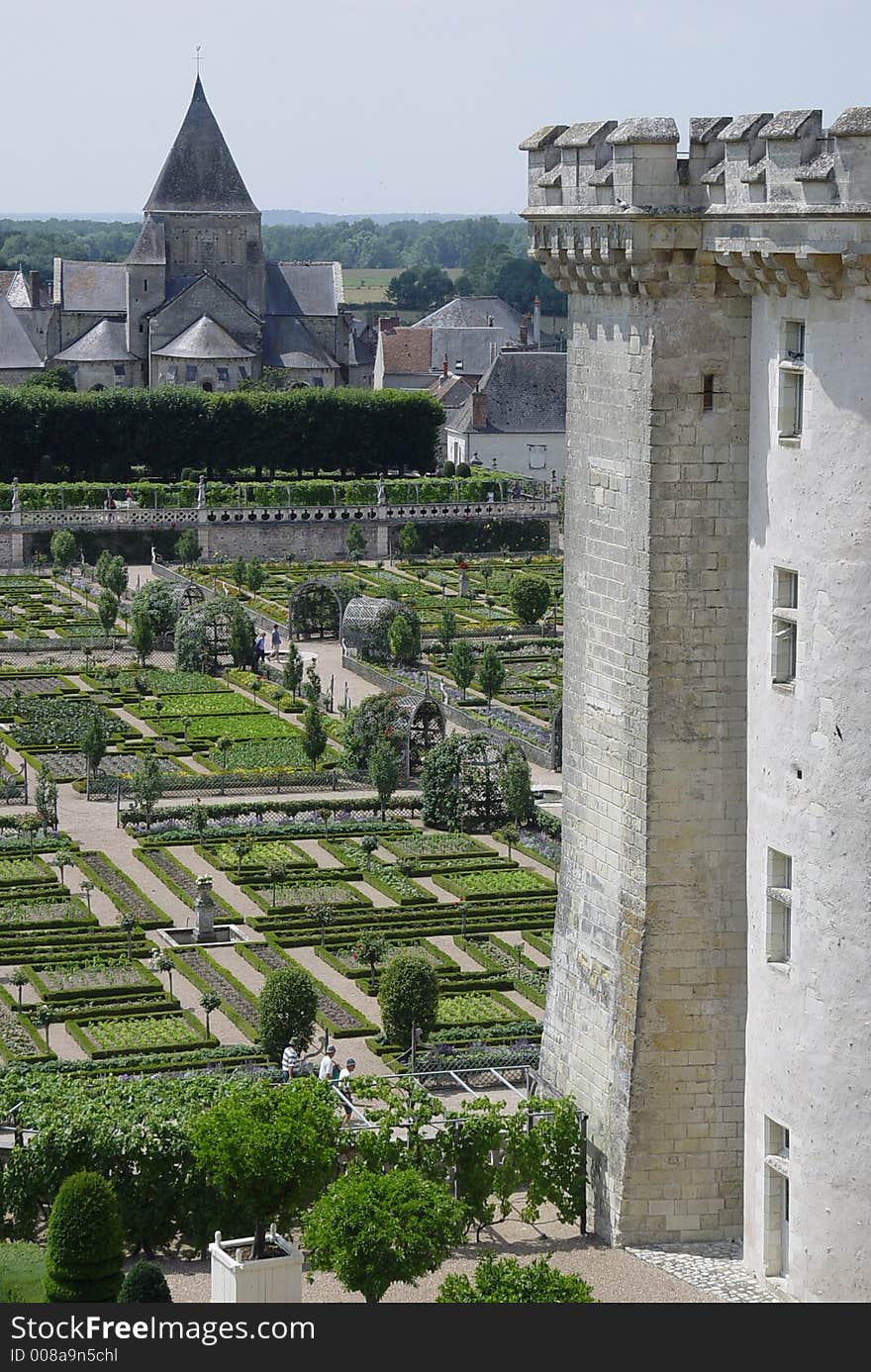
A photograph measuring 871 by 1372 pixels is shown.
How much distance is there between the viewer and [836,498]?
723 inches

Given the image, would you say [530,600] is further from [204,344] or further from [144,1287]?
[144,1287]

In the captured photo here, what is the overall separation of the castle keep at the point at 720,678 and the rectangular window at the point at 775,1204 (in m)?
0.02

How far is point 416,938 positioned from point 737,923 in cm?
1464

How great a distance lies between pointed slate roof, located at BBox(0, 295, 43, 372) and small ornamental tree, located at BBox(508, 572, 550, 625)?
132 feet

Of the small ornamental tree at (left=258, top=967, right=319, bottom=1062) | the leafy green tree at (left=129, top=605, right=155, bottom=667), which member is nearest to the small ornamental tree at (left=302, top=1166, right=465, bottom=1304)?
the small ornamental tree at (left=258, top=967, right=319, bottom=1062)

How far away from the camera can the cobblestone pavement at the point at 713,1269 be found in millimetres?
19578

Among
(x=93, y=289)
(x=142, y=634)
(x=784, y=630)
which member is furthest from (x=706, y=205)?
(x=93, y=289)

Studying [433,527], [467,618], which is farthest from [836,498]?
[433,527]

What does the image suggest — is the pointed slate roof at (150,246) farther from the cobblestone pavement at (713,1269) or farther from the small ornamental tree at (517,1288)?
the small ornamental tree at (517,1288)

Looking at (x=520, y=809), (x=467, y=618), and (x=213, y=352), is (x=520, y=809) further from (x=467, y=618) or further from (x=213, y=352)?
(x=213, y=352)

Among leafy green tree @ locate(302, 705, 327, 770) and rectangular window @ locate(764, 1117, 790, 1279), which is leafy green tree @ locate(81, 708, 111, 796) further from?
rectangular window @ locate(764, 1117, 790, 1279)

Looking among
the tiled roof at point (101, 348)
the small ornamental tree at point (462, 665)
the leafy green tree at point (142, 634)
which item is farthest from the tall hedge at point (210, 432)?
the small ornamental tree at point (462, 665)

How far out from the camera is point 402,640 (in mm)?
54406

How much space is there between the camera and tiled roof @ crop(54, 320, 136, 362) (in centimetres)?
9762
